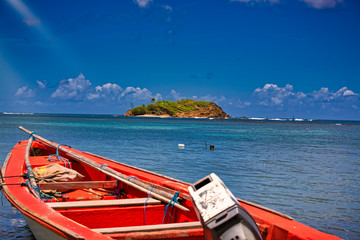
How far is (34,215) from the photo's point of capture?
3.51 meters

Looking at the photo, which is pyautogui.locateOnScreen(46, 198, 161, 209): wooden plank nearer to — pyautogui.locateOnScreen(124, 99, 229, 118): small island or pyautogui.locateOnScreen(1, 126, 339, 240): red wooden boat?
pyautogui.locateOnScreen(1, 126, 339, 240): red wooden boat

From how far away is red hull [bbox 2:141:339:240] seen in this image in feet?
10.8

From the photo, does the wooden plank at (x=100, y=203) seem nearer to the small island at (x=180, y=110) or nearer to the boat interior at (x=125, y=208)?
the boat interior at (x=125, y=208)

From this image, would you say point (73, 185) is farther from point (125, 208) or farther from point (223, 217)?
point (223, 217)

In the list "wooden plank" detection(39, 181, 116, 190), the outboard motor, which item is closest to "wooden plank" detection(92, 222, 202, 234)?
the outboard motor

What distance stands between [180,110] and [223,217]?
6899 inches

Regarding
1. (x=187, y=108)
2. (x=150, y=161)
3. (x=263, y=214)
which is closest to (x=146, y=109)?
(x=187, y=108)

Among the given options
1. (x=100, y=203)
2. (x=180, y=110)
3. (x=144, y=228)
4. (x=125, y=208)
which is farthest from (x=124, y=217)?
(x=180, y=110)

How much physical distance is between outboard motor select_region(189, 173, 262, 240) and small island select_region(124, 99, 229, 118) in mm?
168454

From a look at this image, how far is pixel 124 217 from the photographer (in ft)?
15.7

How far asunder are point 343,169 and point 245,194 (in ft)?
26.2

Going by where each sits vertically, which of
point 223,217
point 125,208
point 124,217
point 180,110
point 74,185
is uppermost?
point 180,110

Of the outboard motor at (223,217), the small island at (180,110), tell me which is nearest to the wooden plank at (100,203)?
the outboard motor at (223,217)

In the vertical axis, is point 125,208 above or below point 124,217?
above
